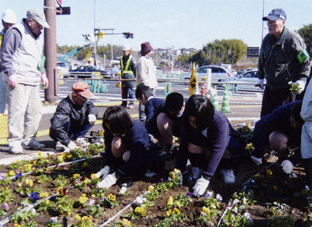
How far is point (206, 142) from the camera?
11.1ft

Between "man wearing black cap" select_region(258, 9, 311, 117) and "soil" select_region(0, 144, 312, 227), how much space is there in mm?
969

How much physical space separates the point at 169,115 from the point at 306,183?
181 cm

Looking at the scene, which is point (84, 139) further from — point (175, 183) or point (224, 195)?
point (224, 195)

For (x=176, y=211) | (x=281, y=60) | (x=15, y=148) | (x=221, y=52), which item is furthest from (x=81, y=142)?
(x=221, y=52)

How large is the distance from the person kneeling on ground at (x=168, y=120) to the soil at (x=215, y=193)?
1.68 feet

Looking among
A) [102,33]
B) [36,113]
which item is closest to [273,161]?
[36,113]

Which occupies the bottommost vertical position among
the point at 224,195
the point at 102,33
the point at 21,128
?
the point at 224,195

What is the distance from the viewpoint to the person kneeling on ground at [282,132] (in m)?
3.54

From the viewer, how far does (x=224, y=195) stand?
10.4 ft

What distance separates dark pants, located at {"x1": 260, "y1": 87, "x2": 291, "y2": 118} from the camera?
4.39 m

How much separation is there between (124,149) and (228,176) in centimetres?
108

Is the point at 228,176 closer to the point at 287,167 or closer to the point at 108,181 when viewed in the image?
the point at 287,167

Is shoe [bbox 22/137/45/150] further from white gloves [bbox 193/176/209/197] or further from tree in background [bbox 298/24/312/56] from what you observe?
tree in background [bbox 298/24/312/56]

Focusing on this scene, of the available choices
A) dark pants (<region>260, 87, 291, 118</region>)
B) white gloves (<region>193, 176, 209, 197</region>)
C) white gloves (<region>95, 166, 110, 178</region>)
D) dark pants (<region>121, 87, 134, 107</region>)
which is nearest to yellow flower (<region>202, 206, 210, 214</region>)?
white gloves (<region>193, 176, 209, 197</region>)
